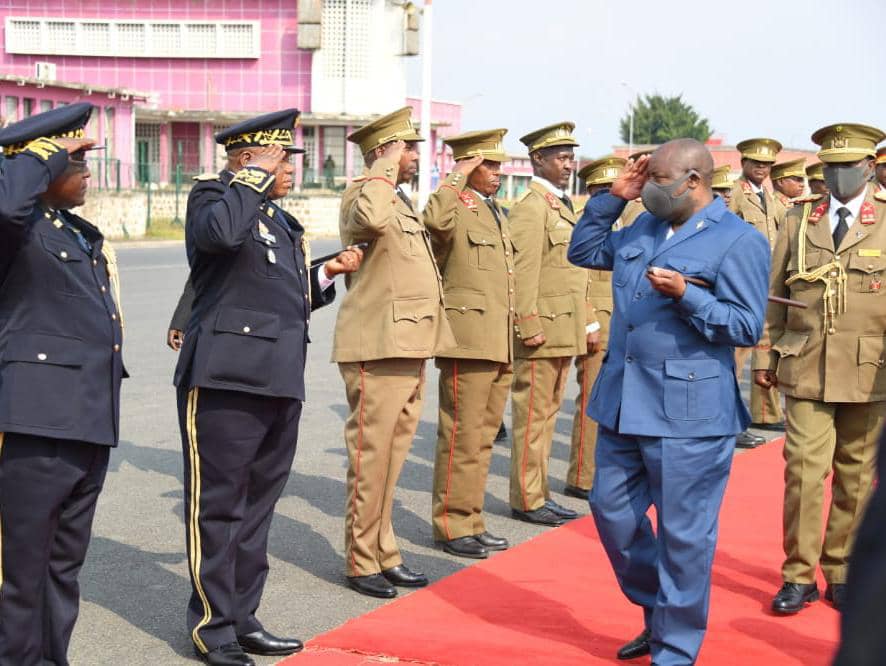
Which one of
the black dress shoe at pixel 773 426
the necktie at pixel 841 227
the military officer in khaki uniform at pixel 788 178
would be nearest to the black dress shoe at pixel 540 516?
the necktie at pixel 841 227

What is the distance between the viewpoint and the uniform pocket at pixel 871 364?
19.2 feet

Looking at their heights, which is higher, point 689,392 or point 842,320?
point 842,320

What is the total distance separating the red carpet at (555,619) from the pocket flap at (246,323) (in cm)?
129

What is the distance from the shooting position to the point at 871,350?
5.92 meters

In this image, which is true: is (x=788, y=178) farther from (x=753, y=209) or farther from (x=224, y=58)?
(x=224, y=58)

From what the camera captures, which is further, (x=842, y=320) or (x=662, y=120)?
(x=662, y=120)

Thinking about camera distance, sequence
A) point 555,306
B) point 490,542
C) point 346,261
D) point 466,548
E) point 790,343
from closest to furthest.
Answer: point 346,261, point 790,343, point 466,548, point 490,542, point 555,306

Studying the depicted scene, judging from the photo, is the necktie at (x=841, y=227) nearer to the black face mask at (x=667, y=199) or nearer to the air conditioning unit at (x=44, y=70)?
the black face mask at (x=667, y=199)

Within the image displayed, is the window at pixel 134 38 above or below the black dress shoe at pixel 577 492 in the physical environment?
above

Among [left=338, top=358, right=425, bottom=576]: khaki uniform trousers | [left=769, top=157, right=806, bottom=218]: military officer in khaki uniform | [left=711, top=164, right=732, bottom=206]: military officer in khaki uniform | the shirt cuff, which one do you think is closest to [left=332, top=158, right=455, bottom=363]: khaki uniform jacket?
[left=338, top=358, right=425, bottom=576]: khaki uniform trousers

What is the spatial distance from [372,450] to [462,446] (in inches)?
36.7

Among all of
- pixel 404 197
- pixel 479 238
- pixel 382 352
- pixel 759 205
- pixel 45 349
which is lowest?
pixel 382 352

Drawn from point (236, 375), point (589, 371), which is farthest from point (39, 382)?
point (589, 371)

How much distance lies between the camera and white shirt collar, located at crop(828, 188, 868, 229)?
602 cm
